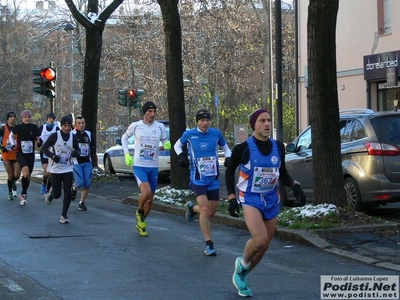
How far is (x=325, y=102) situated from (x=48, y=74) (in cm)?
1207

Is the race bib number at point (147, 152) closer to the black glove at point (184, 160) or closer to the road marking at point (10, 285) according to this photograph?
the black glove at point (184, 160)

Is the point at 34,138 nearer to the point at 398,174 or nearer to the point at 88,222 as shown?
the point at 88,222

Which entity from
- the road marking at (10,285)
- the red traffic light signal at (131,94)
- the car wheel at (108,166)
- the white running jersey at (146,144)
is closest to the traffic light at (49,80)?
the car wheel at (108,166)

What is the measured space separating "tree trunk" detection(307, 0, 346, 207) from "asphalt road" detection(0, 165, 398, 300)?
4.37 ft

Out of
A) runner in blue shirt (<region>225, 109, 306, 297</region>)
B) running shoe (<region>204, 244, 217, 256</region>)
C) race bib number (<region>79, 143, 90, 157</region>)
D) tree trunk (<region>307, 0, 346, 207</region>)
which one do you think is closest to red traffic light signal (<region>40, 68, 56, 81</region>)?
race bib number (<region>79, 143, 90, 157</region>)

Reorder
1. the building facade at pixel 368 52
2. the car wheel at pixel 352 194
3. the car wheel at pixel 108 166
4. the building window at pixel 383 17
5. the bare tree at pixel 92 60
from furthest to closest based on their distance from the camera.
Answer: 1. the car wheel at pixel 108 166
2. the building window at pixel 383 17
3. the building facade at pixel 368 52
4. the bare tree at pixel 92 60
5. the car wheel at pixel 352 194

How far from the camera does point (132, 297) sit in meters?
7.58

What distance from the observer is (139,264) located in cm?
941

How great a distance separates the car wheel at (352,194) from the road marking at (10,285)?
628 cm

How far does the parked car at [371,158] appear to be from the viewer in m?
12.8

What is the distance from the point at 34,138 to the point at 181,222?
480 centimetres

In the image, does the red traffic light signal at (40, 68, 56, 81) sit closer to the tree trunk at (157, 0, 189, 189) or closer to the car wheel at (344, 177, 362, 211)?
the tree trunk at (157, 0, 189, 189)

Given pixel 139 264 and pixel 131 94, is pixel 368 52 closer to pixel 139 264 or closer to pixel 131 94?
pixel 131 94

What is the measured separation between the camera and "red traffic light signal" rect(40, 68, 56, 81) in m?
22.5
